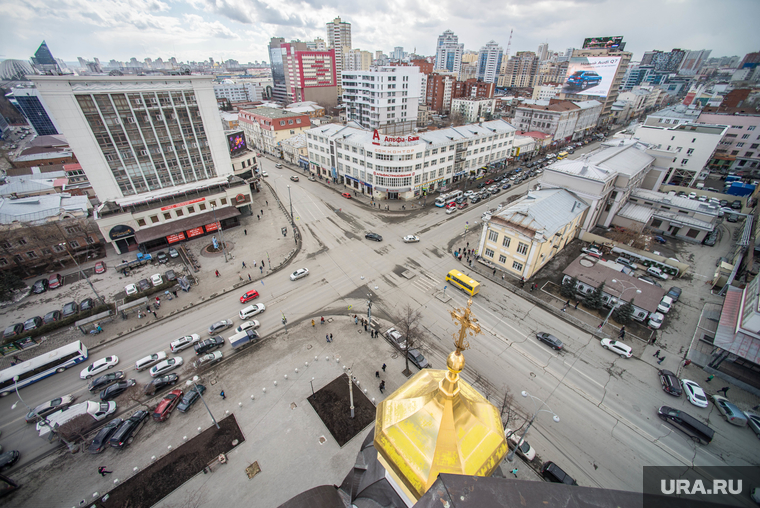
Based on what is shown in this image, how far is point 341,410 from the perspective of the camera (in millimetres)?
25641

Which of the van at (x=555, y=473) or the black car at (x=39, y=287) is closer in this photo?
the van at (x=555, y=473)

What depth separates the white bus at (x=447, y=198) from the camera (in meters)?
62.0

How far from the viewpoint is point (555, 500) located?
4.77 metres

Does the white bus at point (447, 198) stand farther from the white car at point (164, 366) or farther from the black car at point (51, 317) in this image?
the black car at point (51, 317)

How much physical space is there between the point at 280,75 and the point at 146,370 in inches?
7040

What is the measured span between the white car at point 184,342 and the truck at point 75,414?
631 centimetres

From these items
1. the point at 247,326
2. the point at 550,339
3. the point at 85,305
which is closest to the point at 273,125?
the point at 85,305

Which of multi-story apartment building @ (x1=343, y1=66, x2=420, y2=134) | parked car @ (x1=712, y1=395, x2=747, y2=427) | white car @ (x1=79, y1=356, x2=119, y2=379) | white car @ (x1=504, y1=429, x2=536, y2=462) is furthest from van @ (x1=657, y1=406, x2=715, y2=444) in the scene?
multi-story apartment building @ (x1=343, y1=66, x2=420, y2=134)

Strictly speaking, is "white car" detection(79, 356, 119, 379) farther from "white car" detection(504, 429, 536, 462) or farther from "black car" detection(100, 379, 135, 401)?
"white car" detection(504, 429, 536, 462)

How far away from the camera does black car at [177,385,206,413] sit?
84.4ft

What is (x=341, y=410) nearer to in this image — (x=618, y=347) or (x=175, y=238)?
(x=618, y=347)

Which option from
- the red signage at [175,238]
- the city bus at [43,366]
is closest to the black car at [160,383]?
the city bus at [43,366]

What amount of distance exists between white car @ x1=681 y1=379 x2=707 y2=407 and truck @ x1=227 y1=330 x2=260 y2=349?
141 feet

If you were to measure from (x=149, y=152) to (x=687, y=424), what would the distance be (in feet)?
239
